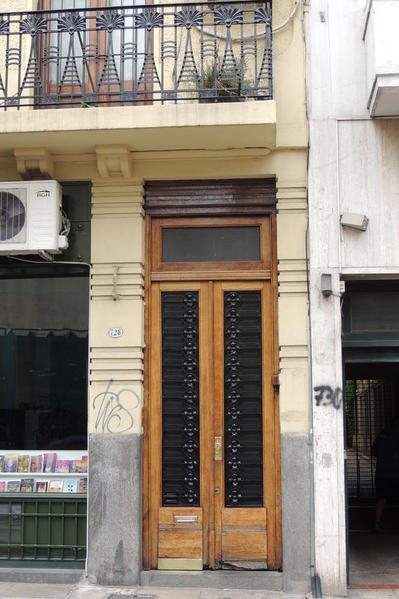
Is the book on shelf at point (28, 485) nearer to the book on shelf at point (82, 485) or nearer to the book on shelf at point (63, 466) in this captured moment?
the book on shelf at point (63, 466)

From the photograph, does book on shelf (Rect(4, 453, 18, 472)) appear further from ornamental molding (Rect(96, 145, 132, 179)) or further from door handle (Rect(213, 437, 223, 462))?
ornamental molding (Rect(96, 145, 132, 179))

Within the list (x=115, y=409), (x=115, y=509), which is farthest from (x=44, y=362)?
(x=115, y=509)

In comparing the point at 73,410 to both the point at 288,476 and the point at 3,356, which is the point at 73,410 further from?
the point at 288,476

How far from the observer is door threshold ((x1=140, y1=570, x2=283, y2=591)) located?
22.1ft

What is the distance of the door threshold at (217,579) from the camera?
673 centimetres

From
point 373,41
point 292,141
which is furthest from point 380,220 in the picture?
point 373,41

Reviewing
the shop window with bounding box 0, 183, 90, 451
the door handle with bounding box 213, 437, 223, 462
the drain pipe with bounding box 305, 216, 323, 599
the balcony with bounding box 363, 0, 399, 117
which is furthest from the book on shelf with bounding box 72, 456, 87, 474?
the balcony with bounding box 363, 0, 399, 117

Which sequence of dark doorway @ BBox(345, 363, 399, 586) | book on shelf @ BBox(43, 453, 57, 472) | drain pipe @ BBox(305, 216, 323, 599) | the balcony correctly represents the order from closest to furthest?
the balcony
drain pipe @ BBox(305, 216, 323, 599)
book on shelf @ BBox(43, 453, 57, 472)
dark doorway @ BBox(345, 363, 399, 586)

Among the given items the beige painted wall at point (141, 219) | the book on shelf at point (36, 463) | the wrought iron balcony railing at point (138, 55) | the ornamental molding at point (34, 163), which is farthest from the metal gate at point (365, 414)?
the ornamental molding at point (34, 163)

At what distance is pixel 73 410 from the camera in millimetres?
7285

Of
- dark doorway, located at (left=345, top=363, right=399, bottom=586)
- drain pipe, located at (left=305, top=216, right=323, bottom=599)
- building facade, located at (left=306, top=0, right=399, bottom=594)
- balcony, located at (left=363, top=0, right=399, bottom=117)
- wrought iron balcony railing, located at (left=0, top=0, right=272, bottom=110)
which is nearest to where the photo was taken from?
balcony, located at (left=363, top=0, right=399, bottom=117)

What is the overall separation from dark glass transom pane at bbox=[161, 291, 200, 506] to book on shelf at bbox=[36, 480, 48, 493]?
1310 mm

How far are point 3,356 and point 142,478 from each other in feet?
6.80

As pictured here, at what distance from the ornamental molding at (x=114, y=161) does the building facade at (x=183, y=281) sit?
0.02 metres
